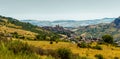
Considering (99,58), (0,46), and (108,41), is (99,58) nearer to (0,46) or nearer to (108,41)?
(108,41)

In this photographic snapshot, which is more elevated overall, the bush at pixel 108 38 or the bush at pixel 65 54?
the bush at pixel 65 54

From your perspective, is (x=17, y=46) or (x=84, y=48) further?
(x=84, y=48)

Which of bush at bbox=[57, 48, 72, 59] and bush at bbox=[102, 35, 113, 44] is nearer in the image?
bush at bbox=[57, 48, 72, 59]

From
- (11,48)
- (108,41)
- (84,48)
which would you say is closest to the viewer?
(11,48)

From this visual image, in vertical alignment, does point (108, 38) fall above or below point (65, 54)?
below

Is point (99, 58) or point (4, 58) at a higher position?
point (4, 58)

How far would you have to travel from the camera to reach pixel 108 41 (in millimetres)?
165250

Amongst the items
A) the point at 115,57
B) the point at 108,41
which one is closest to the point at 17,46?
the point at 115,57

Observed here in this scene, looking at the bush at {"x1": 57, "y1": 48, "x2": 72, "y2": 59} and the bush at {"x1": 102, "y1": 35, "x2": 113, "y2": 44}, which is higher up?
the bush at {"x1": 57, "y1": 48, "x2": 72, "y2": 59}

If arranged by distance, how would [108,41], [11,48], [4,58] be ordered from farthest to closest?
[108,41]
[11,48]
[4,58]

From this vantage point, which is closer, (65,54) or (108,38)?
(65,54)

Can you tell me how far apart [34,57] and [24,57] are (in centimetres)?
51

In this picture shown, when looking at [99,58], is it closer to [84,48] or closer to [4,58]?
[84,48]

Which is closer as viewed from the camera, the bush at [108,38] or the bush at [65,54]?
the bush at [65,54]
